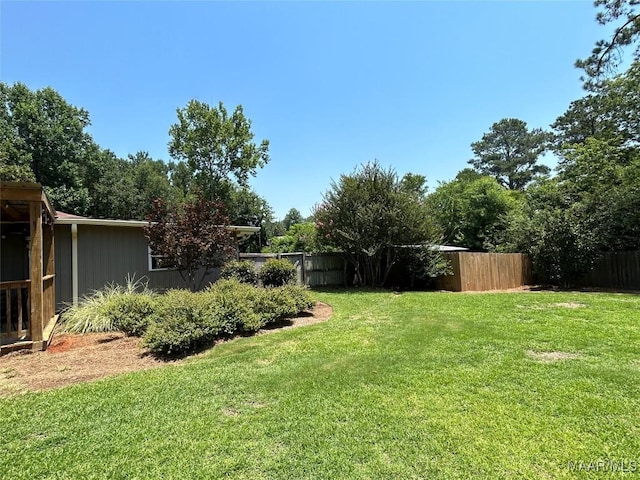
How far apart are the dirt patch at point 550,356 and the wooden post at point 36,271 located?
7342 millimetres

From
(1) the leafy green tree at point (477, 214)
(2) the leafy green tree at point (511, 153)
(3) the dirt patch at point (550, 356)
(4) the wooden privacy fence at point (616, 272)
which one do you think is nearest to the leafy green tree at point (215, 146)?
(1) the leafy green tree at point (477, 214)

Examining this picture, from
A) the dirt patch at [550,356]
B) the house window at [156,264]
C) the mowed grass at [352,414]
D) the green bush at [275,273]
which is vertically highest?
the house window at [156,264]

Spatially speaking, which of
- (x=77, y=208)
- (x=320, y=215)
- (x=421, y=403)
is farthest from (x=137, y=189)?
(x=421, y=403)

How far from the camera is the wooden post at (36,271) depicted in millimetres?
5398

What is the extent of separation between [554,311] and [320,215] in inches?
330

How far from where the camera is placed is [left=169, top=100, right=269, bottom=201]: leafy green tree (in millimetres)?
25484

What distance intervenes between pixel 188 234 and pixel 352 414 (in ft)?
23.6

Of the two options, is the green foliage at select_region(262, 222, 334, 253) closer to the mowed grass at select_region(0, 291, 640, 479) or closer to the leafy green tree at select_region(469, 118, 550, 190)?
the mowed grass at select_region(0, 291, 640, 479)

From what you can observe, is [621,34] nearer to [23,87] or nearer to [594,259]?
[594,259]

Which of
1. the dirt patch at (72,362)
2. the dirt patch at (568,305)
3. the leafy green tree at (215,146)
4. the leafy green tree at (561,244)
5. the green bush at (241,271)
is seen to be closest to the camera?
the dirt patch at (72,362)

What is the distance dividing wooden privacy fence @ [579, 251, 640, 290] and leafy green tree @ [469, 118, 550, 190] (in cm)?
2634

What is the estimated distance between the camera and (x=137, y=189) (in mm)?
28641

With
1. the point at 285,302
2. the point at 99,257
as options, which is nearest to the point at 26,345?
the point at 99,257

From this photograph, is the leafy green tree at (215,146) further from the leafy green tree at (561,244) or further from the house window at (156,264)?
the leafy green tree at (561,244)
